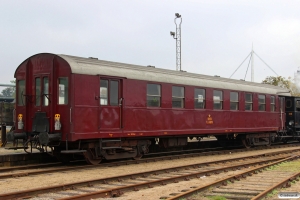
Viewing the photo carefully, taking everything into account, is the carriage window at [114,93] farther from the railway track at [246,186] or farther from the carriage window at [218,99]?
the carriage window at [218,99]

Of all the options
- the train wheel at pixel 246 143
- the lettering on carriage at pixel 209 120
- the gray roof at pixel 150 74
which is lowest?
the train wheel at pixel 246 143

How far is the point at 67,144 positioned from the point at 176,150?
8010 millimetres

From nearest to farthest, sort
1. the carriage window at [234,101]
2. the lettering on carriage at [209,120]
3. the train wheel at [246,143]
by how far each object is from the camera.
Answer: the lettering on carriage at [209,120]
the carriage window at [234,101]
the train wheel at [246,143]

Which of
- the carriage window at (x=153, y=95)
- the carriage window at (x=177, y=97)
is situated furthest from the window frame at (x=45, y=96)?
the carriage window at (x=177, y=97)

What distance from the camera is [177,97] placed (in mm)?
16297

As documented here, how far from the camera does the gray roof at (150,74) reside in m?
13.0

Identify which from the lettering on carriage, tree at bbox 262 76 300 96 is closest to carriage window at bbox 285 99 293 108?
the lettering on carriage

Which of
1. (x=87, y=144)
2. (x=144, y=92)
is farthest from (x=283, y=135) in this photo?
(x=87, y=144)

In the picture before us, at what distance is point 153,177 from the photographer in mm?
10977

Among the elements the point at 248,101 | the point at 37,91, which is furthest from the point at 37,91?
the point at 248,101

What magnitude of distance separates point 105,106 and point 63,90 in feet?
4.82

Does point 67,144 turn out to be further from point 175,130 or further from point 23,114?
point 175,130

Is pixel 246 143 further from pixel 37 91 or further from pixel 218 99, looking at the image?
pixel 37 91

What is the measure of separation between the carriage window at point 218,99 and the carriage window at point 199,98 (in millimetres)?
870
